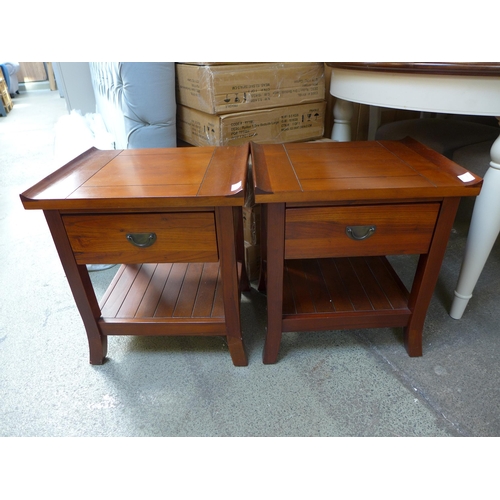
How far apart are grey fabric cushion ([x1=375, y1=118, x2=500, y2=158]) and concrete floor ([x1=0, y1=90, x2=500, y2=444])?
167mm

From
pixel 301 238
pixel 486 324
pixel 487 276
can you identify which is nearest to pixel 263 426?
pixel 301 238

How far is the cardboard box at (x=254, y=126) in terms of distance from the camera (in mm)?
1157

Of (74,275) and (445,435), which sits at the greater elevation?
(74,275)

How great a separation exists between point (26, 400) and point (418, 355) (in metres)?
1.03

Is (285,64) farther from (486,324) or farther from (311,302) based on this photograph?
(486,324)

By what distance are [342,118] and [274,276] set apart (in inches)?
29.4

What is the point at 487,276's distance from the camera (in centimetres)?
129

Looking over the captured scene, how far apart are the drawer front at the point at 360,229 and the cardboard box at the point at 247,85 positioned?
1.80ft

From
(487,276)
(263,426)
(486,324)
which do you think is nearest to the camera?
(263,426)

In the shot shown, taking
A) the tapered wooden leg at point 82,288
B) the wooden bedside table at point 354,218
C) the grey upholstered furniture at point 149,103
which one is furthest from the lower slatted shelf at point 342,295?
the grey upholstered furniture at point 149,103

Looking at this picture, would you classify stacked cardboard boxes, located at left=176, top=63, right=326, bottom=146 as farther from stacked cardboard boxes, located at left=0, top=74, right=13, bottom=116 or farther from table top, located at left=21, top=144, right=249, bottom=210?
stacked cardboard boxes, located at left=0, top=74, right=13, bottom=116

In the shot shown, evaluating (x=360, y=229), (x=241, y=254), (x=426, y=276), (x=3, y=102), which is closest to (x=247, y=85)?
(x=241, y=254)

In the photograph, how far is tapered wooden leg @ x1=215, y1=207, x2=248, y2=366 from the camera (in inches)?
30.1

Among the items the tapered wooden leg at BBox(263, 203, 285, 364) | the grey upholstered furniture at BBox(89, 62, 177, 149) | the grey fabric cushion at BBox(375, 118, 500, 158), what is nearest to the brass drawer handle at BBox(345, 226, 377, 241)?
the tapered wooden leg at BBox(263, 203, 285, 364)
